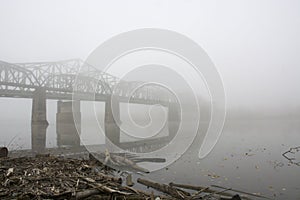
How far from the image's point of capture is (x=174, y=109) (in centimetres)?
6266

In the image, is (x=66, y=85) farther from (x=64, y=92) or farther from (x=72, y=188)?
(x=72, y=188)

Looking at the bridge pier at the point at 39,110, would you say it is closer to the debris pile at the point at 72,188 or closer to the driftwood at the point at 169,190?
the debris pile at the point at 72,188

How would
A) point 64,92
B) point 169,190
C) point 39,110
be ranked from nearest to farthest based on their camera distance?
point 169,190 → point 39,110 → point 64,92

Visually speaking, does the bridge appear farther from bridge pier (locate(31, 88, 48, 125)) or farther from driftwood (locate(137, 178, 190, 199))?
driftwood (locate(137, 178, 190, 199))

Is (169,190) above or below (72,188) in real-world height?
below

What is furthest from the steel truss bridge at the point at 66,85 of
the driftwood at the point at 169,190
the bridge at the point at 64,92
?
the driftwood at the point at 169,190

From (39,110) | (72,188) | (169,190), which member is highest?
(39,110)

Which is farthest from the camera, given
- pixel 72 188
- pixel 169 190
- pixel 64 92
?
pixel 64 92

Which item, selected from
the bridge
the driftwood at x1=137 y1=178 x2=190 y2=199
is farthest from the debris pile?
the bridge

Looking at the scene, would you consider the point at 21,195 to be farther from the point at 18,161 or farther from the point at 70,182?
the point at 18,161

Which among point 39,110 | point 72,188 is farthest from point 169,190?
point 39,110

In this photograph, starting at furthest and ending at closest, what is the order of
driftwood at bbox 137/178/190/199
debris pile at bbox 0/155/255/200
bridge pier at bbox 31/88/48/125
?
bridge pier at bbox 31/88/48/125, driftwood at bbox 137/178/190/199, debris pile at bbox 0/155/255/200

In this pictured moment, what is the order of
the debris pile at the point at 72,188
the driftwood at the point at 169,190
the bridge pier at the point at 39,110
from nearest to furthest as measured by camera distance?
1. the debris pile at the point at 72,188
2. the driftwood at the point at 169,190
3. the bridge pier at the point at 39,110

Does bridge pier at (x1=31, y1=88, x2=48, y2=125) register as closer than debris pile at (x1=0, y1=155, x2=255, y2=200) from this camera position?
No
